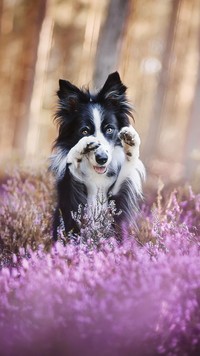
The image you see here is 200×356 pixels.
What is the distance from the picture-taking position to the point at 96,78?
370 cm

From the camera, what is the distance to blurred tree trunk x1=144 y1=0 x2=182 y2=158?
11.6 ft

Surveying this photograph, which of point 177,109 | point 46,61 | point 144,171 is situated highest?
point 46,61

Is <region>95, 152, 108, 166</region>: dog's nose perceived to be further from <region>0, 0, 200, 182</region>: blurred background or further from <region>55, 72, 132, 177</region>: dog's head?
<region>0, 0, 200, 182</region>: blurred background

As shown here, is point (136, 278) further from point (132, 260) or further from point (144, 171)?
point (144, 171)

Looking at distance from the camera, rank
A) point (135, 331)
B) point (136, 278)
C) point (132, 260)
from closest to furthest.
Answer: point (135, 331) → point (136, 278) → point (132, 260)

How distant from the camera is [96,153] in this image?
2.94 m

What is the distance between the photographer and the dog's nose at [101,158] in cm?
293

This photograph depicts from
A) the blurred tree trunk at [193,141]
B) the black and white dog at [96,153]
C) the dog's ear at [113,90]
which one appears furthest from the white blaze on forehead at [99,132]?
the blurred tree trunk at [193,141]

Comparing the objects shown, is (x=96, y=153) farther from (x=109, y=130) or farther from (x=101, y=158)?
(x=109, y=130)

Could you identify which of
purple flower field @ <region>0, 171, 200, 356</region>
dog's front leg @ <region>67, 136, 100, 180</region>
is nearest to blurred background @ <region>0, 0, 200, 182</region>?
dog's front leg @ <region>67, 136, 100, 180</region>

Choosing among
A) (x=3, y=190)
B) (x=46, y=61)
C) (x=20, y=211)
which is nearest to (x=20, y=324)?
(x=20, y=211)

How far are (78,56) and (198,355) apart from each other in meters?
2.36

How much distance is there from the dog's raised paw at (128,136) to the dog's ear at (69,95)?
1.08ft

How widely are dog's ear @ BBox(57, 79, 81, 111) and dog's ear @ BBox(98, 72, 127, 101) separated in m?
0.14
